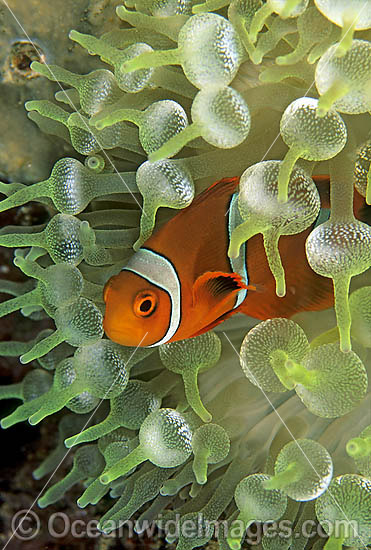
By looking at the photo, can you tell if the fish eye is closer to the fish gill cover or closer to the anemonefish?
the anemonefish

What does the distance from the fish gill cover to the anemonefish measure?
5 centimetres

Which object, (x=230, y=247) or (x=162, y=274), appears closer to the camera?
(x=230, y=247)

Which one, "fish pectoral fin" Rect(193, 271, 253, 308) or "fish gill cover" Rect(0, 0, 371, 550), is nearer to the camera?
"fish gill cover" Rect(0, 0, 371, 550)

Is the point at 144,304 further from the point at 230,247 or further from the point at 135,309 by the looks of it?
the point at 230,247

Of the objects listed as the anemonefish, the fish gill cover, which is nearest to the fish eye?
the anemonefish

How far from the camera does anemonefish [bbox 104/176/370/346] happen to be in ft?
2.80

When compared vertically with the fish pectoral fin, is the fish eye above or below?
below

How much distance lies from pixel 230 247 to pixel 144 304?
0.19 meters

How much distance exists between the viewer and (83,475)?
118 cm

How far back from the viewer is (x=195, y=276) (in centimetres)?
89

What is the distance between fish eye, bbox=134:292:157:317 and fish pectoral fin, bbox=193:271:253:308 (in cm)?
7

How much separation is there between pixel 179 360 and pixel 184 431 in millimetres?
120

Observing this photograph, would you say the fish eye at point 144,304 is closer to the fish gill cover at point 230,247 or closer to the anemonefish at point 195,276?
the anemonefish at point 195,276

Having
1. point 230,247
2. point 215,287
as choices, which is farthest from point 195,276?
point 230,247
